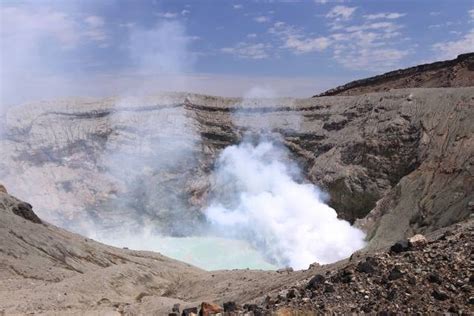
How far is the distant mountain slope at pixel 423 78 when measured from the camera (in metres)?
54.2

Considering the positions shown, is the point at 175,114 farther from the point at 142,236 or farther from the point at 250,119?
the point at 142,236

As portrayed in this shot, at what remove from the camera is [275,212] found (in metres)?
44.0

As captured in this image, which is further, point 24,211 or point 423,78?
point 423,78

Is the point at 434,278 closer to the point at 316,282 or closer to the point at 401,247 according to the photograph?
the point at 401,247

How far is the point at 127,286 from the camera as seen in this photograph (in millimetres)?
25969

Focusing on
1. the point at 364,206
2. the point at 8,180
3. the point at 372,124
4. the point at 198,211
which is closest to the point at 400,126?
the point at 372,124

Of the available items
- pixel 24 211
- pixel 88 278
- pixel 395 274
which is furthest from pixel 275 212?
pixel 395 274

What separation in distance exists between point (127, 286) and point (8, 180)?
1239 inches

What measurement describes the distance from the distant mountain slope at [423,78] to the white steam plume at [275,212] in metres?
17.1

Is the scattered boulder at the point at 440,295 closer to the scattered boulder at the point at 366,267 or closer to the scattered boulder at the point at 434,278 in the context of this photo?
the scattered boulder at the point at 434,278

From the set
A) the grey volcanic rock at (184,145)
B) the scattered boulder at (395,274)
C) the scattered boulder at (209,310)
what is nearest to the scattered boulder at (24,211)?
the scattered boulder at (209,310)

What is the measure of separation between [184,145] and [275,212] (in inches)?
491

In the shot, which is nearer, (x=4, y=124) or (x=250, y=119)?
(x=250, y=119)

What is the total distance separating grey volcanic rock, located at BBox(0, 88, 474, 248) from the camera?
4175 cm
